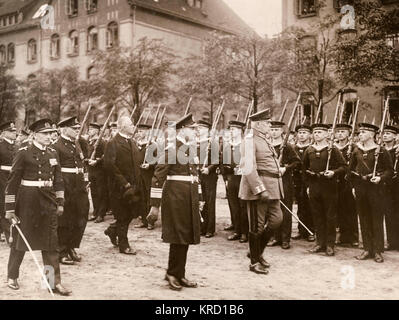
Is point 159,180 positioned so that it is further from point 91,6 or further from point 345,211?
point 91,6

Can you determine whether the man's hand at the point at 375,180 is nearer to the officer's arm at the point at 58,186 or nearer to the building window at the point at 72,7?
the officer's arm at the point at 58,186

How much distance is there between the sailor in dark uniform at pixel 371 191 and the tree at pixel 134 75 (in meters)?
20.4

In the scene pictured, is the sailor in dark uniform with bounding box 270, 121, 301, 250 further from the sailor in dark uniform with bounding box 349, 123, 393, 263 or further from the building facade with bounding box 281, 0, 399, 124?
the building facade with bounding box 281, 0, 399, 124

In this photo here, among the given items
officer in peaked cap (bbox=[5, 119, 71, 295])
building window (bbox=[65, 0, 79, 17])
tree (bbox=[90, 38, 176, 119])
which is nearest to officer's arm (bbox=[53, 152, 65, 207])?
officer in peaked cap (bbox=[5, 119, 71, 295])

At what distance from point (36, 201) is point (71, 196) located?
164 centimetres

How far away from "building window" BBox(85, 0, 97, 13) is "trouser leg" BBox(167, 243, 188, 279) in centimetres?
3527

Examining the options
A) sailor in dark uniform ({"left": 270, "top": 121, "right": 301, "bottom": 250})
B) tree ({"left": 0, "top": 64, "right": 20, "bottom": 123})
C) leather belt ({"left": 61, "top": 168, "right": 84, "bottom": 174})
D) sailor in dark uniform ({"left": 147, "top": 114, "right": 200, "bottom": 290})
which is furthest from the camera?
tree ({"left": 0, "top": 64, "right": 20, "bottom": 123})

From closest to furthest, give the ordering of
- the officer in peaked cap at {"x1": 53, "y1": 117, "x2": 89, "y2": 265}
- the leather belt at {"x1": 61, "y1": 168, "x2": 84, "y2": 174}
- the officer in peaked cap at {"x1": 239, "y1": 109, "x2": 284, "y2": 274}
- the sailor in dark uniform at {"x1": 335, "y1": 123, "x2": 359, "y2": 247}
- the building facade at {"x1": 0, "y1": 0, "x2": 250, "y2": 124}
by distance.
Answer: the officer in peaked cap at {"x1": 239, "y1": 109, "x2": 284, "y2": 274} < the officer in peaked cap at {"x1": 53, "y1": 117, "x2": 89, "y2": 265} < the leather belt at {"x1": 61, "y1": 168, "x2": 84, "y2": 174} < the sailor in dark uniform at {"x1": 335, "y1": 123, "x2": 359, "y2": 247} < the building facade at {"x1": 0, "y1": 0, "x2": 250, "y2": 124}

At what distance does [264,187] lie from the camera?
777 cm

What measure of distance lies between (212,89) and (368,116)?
7853 millimetres

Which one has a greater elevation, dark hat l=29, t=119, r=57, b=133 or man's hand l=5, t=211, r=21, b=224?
dark hat l=29, t=119, r=57, b=133

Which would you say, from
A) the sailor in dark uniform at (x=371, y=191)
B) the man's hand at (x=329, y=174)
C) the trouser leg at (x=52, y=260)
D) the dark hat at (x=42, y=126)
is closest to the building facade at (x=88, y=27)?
the man's hand at (x=329, y=174)

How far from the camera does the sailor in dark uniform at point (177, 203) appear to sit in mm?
6969

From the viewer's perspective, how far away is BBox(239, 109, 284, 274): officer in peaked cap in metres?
7.88
